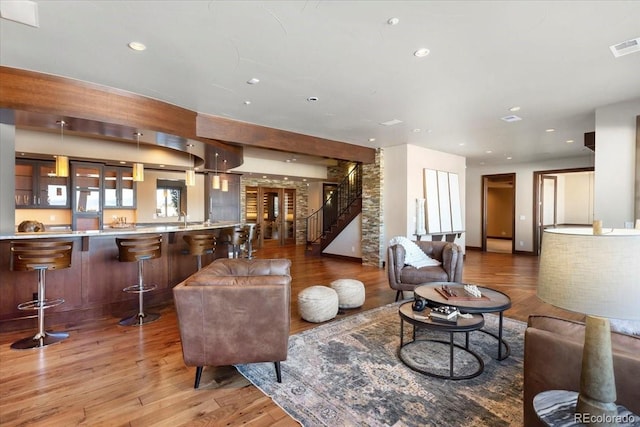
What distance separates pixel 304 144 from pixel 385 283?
3211 mm

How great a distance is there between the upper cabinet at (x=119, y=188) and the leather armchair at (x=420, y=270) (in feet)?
21.4

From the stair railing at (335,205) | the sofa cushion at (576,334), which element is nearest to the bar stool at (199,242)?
the sofa cushion at (576,334)

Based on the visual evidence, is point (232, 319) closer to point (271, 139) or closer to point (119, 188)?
point (271, 139)

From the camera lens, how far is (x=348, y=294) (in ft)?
14.1

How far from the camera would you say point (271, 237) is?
12211mm

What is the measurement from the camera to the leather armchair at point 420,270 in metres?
4.45

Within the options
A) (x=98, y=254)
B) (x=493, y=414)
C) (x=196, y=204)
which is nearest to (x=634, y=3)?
(x=493, y=414)

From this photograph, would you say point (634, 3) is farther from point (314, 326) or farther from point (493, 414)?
point (314, 326)

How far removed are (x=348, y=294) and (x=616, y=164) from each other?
4.21 meters

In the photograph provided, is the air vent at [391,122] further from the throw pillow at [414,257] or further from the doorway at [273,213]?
the doorway at [273,213]

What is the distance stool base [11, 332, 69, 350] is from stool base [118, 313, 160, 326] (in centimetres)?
57

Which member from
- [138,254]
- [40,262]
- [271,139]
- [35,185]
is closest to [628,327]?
[138,254]

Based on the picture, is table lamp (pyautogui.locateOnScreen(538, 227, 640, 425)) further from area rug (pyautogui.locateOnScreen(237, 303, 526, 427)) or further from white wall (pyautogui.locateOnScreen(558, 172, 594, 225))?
white wall (pyautogui.locateOnScreen(558, 172, 594, 225))

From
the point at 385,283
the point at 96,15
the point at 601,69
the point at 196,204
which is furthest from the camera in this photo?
the point at 196,204
